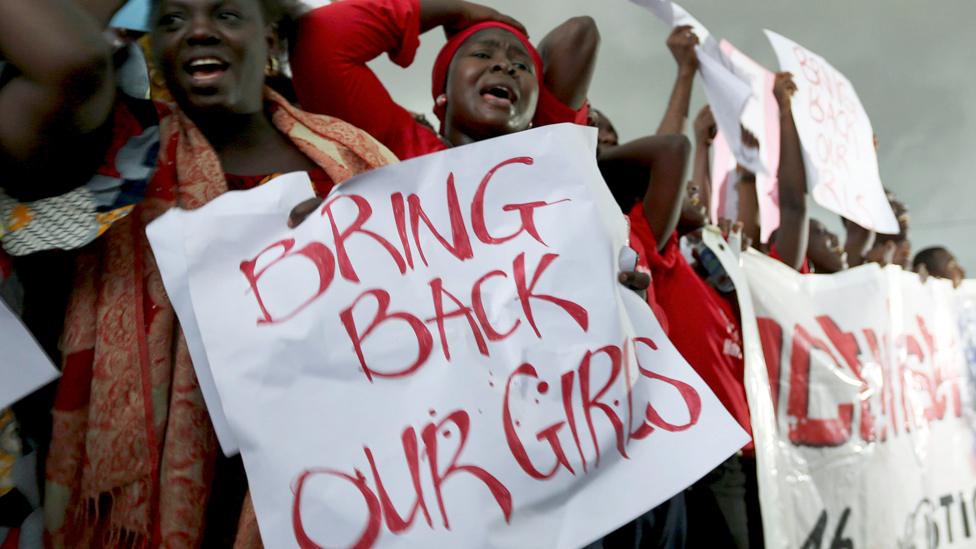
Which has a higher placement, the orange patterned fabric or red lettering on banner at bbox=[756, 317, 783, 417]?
the orange patterned fabric

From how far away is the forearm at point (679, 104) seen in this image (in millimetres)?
2244

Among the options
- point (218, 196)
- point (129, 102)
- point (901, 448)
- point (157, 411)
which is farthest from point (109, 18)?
point (901, 448)

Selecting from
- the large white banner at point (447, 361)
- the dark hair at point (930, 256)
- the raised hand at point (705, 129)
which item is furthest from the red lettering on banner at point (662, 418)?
the dark hair at point (930, 256)

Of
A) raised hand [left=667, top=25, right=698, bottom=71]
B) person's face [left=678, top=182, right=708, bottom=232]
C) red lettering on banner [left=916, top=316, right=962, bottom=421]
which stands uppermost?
raised hand [left=667, top=25, right=698, bottom=71]

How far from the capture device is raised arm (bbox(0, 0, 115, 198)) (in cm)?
87

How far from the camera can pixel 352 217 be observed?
3.39 ft

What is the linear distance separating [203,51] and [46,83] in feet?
1.11

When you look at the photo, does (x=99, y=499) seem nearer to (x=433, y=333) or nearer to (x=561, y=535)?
(x=433, y=333)

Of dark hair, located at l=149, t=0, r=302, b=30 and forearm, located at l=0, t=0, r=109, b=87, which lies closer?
forearm, located at l=0, t=0, r=109, b=87

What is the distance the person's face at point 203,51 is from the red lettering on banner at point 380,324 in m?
0.41

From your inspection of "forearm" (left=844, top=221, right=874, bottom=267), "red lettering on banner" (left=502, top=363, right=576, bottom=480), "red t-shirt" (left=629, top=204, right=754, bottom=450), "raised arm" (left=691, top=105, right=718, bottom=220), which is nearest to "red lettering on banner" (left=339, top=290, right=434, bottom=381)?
"red lettering on banner" (left=502, top=363, right=576, bottom=480)

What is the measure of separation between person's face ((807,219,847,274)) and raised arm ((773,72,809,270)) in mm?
509

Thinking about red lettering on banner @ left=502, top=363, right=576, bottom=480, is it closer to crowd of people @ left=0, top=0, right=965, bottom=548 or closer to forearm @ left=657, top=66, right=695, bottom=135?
crowd of people @ left=0, top=0, right=965, bottom=548

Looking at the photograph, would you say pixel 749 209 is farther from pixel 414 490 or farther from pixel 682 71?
pixel 414 490
